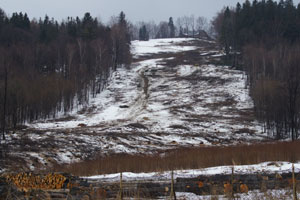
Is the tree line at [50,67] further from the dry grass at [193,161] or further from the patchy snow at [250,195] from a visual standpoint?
the patchy snow at [250,195]

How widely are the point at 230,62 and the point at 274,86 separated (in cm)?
3467

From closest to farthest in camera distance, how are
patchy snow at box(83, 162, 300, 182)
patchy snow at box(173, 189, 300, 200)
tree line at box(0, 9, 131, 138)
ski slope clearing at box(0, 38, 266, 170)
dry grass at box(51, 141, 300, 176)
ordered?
patchy snow at box(173, 189, 300, 200) → patchy snow at box(83, 162, 300, 182) → dry grass at box(51, 141, 300, 176) → ski slope clearing at box(0, 38, 266, 170) → tree line at box(0, 9, 131, 138)

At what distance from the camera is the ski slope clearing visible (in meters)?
25.9

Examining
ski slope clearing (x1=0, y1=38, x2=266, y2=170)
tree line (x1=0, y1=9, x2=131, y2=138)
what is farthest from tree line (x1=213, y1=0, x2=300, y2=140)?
tree line (x1=0, y1=9, x2=131, y2=138)

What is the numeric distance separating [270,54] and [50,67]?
131ft

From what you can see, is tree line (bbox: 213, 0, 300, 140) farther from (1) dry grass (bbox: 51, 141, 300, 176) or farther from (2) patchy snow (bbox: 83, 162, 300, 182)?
(2) patchy snow (bbox: 83, 162, 300, 182)

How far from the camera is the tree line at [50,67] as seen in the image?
3738cm

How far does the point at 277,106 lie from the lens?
36438 millimetres

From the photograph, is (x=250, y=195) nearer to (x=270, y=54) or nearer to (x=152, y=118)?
(x=152, y=118)

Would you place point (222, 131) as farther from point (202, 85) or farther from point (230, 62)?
point (230, 62)

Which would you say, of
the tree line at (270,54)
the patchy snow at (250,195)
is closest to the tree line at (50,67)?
the patchy snow at (250,195)

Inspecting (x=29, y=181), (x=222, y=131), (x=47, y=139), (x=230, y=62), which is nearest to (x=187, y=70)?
(x=230, y=62)

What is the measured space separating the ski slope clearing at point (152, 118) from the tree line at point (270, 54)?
2.79 metres

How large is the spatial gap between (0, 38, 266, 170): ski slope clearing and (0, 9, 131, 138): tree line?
Answer: 2529mm
